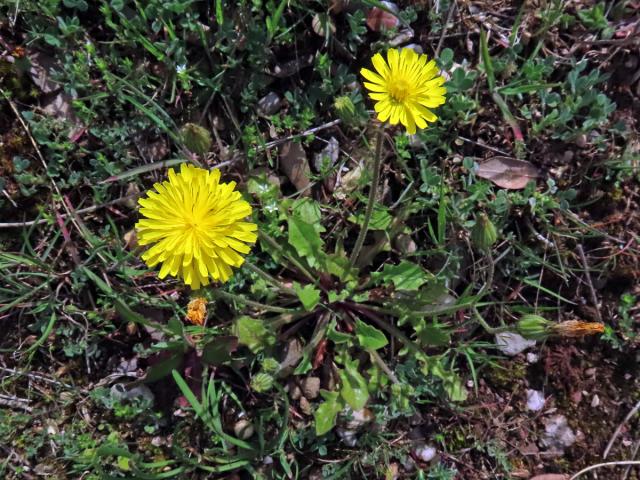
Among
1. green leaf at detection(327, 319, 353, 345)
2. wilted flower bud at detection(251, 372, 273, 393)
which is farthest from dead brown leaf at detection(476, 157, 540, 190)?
wilted flower bud at detection(251, 372, 273, 393)

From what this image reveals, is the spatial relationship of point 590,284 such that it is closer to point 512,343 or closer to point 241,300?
point 512,343

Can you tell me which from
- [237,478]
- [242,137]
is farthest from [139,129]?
[237,478]

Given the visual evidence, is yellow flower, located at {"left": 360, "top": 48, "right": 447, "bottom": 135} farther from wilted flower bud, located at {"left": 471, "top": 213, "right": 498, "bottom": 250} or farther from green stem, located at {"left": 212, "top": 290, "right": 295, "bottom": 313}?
green stem, located at {"left": 212, "top": 290, "right": 295, "bottom": 313}

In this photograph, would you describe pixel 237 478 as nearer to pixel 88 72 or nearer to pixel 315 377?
pixel 315 377

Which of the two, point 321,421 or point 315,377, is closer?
point 321,421

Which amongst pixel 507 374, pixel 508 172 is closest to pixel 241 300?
pixel 507 374

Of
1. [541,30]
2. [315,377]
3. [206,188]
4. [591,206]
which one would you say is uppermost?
[541,30]

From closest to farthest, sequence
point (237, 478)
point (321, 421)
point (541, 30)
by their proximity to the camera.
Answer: point (321, 421), point (237, 478), point (541, 30)

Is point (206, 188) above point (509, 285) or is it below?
above
